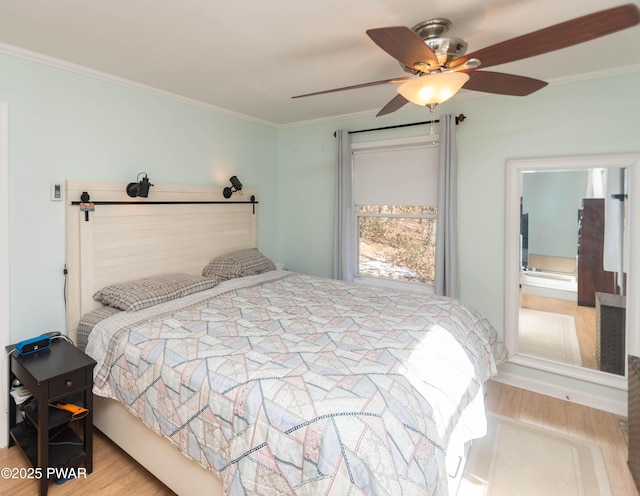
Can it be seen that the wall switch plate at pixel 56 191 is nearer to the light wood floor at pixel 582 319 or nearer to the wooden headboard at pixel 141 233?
the wooden headboard at pixel 141 233

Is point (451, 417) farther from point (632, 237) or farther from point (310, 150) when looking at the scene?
point (310, 150)

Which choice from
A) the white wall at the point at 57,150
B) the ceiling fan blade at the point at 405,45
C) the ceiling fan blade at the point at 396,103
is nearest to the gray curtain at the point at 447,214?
the ceiling fan blade at the point at 396,103

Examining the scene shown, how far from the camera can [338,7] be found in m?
1.75

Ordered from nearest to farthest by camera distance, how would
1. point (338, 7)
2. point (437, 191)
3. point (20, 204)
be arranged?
point (338, 7), point (20, 204), point (437, 191)

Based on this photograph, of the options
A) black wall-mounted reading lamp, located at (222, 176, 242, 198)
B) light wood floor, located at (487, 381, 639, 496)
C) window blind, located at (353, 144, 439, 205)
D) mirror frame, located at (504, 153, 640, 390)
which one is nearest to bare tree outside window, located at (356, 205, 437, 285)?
window blind, located at (353, 144, 439, 205)

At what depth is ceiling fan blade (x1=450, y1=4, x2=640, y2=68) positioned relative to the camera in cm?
111

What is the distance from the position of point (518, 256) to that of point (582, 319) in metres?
0.70

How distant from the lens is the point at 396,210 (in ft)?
12.3

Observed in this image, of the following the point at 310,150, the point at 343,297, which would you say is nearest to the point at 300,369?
the point at 343,297

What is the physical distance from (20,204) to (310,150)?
109 inches

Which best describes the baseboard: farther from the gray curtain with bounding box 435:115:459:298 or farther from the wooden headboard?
the wooden headboard

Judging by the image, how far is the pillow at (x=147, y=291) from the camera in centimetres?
248

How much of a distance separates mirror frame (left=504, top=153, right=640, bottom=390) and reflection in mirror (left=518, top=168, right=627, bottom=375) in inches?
1.7

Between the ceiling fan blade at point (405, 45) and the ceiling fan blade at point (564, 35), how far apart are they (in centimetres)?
17
